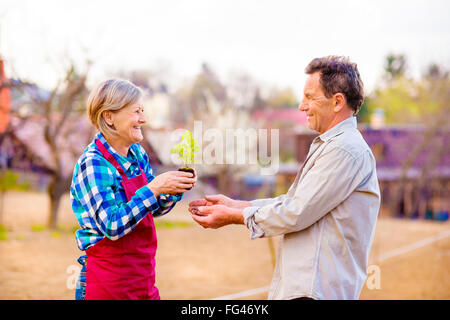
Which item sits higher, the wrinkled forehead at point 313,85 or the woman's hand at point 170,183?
the wrinkled forehead at point 313,85

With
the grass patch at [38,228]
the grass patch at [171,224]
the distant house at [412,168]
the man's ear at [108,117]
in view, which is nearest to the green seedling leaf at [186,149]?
the man's ear at [108,117]

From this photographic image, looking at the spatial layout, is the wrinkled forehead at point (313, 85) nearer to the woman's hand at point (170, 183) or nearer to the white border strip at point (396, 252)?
the woman's hand at point (170, 183)

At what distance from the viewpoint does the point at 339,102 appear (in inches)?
102

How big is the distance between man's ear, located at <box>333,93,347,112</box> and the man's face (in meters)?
0.01

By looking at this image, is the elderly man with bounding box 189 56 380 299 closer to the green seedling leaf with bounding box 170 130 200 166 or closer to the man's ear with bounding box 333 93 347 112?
the man's ear with bounding box 333 93 347 112

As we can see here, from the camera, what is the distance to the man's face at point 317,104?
102 inches

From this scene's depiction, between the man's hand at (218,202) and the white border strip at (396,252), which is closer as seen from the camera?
the man's hand at (218,202)

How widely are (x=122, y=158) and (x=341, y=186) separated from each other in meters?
1.11

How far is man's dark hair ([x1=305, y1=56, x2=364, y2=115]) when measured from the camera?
2549 millimetres

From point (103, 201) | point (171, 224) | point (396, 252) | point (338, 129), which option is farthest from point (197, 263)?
point (338, 129)

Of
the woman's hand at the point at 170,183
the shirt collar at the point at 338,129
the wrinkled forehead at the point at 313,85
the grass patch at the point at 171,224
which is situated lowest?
the grass patch at the point at 171,224

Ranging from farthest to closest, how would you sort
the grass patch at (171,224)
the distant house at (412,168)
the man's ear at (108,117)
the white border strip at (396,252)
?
the distant house at (412,168) < the grass patch at (171,224) < the white border strip at (396,252) < the man's ear at (108,117)

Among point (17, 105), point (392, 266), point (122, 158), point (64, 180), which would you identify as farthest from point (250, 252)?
point (122, 158)

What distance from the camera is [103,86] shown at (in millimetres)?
2723
